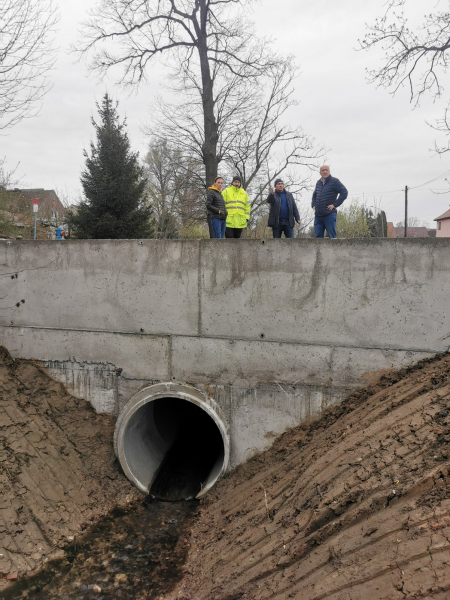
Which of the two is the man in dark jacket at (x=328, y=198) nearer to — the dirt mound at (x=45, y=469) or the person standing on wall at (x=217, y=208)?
the person standing on wall at (x=217, y=208)

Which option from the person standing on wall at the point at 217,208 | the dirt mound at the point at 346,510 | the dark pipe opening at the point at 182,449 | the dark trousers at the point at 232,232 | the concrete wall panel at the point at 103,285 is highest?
the person standing on wall at the point at 217,208

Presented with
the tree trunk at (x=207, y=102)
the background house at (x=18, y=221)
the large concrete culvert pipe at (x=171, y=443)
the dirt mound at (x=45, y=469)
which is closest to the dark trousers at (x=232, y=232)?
the large concrete culvert pipe at (x=171, y=443)

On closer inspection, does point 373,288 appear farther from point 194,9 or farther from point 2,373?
point 194,9

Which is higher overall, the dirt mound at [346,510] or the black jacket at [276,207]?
the black jacket at [276,207]

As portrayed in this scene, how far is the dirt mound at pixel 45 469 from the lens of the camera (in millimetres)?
5168

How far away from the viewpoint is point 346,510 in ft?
12.2

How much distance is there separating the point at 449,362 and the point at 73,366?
5.26m

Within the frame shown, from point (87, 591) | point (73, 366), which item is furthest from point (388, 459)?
point (73, 366)

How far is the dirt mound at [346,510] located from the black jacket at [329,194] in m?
2.76

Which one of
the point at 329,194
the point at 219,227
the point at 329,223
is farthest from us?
the point at 219,227

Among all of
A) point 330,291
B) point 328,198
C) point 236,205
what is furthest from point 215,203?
point 330,291

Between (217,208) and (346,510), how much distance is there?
197 inches

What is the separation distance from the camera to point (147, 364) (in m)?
6.53

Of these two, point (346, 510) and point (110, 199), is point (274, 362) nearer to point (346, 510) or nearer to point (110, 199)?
point (346, 510)
